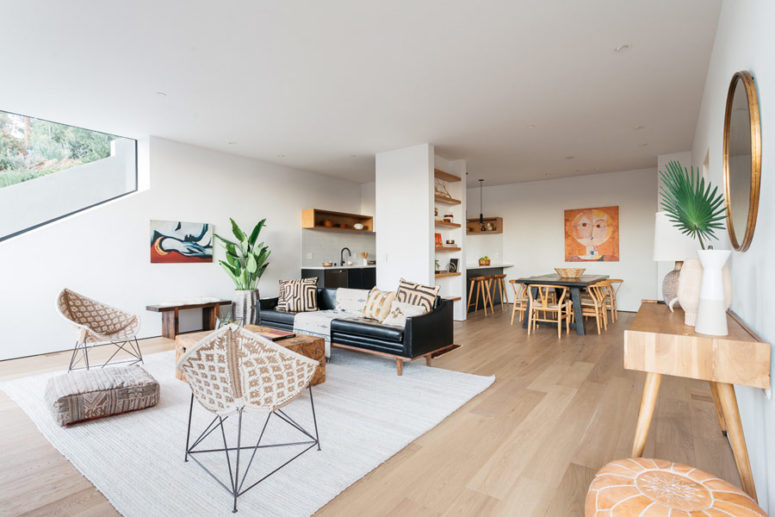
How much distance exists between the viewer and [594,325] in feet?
20.6

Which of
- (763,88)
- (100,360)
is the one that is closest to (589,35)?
(763,88)

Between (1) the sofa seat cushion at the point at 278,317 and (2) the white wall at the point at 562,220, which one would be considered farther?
(2) the white wall at the point at 562,220

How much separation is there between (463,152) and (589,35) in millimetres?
3419

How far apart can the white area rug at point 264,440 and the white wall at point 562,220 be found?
5.87 m

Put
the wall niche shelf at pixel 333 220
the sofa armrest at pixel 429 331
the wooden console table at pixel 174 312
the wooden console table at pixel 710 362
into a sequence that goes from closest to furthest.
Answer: the wooden console table at pixel 710 362
the sofa armrest at pixel 429 331
the wooden console table at pixel 174 312
the wall niche shelf at pixel 333 220

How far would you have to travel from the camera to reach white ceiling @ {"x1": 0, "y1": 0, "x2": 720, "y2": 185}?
2826 millimetres

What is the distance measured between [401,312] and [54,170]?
4.85 meters

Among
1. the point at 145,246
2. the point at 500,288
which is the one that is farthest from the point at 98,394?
the point at 500,288

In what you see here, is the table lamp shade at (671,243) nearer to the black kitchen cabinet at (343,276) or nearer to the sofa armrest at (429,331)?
the sofa armrest at (429,331)

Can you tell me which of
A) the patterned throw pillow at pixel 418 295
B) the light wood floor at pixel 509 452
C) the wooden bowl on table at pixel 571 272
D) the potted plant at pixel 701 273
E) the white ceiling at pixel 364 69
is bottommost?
the light wood floor at pixel 509 452

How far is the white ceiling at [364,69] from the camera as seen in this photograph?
9.27 feet

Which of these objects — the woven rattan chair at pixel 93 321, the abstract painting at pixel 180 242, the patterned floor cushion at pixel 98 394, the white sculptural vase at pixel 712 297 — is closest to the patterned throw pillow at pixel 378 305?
the patterned floor cushion at pixel 98 394

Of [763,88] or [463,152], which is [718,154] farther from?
[463,152]

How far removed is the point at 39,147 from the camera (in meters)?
5.03
